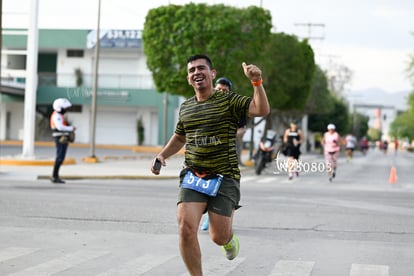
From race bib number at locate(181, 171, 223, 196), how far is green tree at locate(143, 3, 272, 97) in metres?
23.6

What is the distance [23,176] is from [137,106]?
34.1 meters

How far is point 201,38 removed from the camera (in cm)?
3044

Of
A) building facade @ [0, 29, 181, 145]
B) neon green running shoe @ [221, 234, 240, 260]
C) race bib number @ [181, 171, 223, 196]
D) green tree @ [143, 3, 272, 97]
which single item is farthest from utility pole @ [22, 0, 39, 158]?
building facade @ [0, 29, 181, 145]

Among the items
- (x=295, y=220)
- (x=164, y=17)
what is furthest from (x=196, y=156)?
(x=164, y=17)

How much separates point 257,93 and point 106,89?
48.0 metres

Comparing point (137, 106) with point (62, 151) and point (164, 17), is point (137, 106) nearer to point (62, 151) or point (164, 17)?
point (164, 17)

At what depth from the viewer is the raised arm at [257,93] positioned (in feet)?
19.3

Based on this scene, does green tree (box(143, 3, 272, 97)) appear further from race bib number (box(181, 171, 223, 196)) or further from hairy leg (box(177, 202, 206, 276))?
hairy leg (box(177, 202, 206, 276))

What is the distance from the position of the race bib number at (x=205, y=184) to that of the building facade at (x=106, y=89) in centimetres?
4576

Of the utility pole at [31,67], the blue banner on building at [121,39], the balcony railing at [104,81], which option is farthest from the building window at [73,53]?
the utility pole at [31,67]

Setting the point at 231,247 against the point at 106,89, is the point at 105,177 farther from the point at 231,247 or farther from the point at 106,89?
the point at 106,89

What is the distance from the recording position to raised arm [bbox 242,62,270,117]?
588 centimetres

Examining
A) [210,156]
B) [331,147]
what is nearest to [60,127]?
[331,147]

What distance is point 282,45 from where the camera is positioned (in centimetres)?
3891
